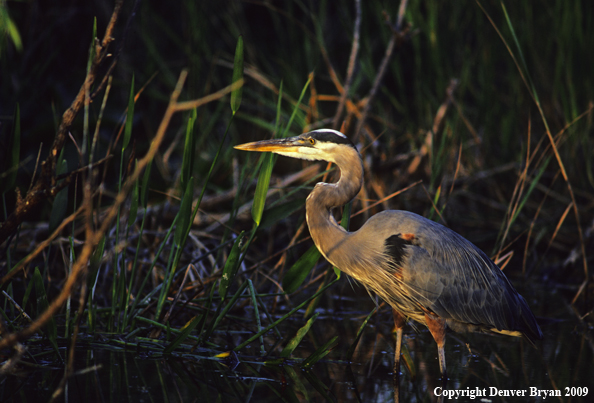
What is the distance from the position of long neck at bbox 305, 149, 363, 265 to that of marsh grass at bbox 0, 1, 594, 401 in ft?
0.36

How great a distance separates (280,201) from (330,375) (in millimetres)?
1175

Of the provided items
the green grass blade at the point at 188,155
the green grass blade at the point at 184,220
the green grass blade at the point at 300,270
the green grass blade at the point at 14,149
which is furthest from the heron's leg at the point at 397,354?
the green grass blade at the point at 14,149

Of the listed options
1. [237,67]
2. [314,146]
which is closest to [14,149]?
[237,67]

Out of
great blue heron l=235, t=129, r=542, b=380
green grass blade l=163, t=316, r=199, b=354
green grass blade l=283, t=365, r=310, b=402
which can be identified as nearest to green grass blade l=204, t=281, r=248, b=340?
green grass blade l=163, t=316, r=199, b=354

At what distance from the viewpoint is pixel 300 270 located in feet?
9.90

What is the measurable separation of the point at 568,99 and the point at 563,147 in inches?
17.9

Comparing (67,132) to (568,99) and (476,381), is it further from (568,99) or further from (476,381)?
(568,99)

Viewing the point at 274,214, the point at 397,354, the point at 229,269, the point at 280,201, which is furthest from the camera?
the point at 280,201

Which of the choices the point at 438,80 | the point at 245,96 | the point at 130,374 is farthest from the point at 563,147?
the point at 130,374

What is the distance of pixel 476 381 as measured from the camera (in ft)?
9.34

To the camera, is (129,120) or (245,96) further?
(245,96)

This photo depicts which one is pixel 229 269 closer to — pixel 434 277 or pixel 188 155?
pixel 188 155

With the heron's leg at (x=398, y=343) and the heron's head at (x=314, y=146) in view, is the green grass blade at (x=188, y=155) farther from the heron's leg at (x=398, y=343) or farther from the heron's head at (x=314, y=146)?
the heron's leg at (x=398, y=343)

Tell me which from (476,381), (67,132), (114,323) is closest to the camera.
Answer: (67,132)
